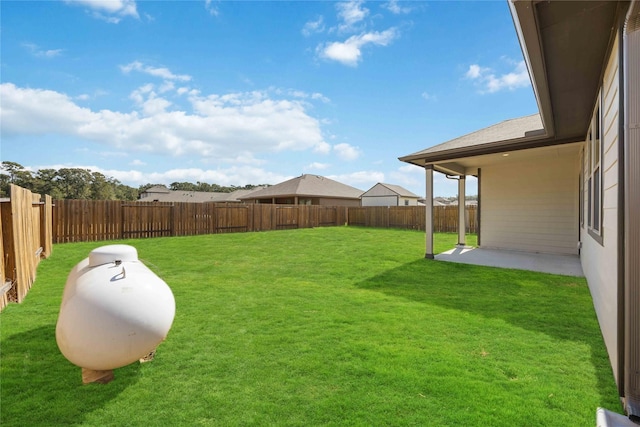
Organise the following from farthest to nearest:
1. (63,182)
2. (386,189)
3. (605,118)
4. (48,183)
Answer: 1. (63,182)
2. (48,183)
3. (386,189)
4. (605,118)

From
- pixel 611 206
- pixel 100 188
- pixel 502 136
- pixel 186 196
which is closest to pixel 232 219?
pixel 502 136

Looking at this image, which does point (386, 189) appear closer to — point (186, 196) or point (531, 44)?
point (186, 196)

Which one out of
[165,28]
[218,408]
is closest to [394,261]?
[218,408]

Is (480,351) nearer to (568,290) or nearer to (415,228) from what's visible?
(568,290)

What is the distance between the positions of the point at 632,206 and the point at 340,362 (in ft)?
8.87

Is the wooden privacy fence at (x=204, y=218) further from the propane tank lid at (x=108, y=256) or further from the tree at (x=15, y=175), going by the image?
the tree at (x=15, y=175)

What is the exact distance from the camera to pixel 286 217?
18.8 meters

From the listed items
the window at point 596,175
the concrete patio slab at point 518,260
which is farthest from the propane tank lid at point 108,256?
the concrete patio slab at point 518,260

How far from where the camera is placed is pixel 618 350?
7.78ft

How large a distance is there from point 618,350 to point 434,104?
478 inches

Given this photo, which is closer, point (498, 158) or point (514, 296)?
point (514, 296)

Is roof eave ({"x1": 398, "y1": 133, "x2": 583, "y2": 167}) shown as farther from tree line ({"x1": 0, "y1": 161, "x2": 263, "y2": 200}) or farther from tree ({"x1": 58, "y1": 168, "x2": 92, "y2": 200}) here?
tree ({"x1": 58, "y1": 168, "x2": 92, "y2": 200})

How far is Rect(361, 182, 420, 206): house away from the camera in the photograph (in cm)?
3294

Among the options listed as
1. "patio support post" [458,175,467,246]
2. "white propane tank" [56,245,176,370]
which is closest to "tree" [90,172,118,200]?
"patio support post" [458,175,467,246]
